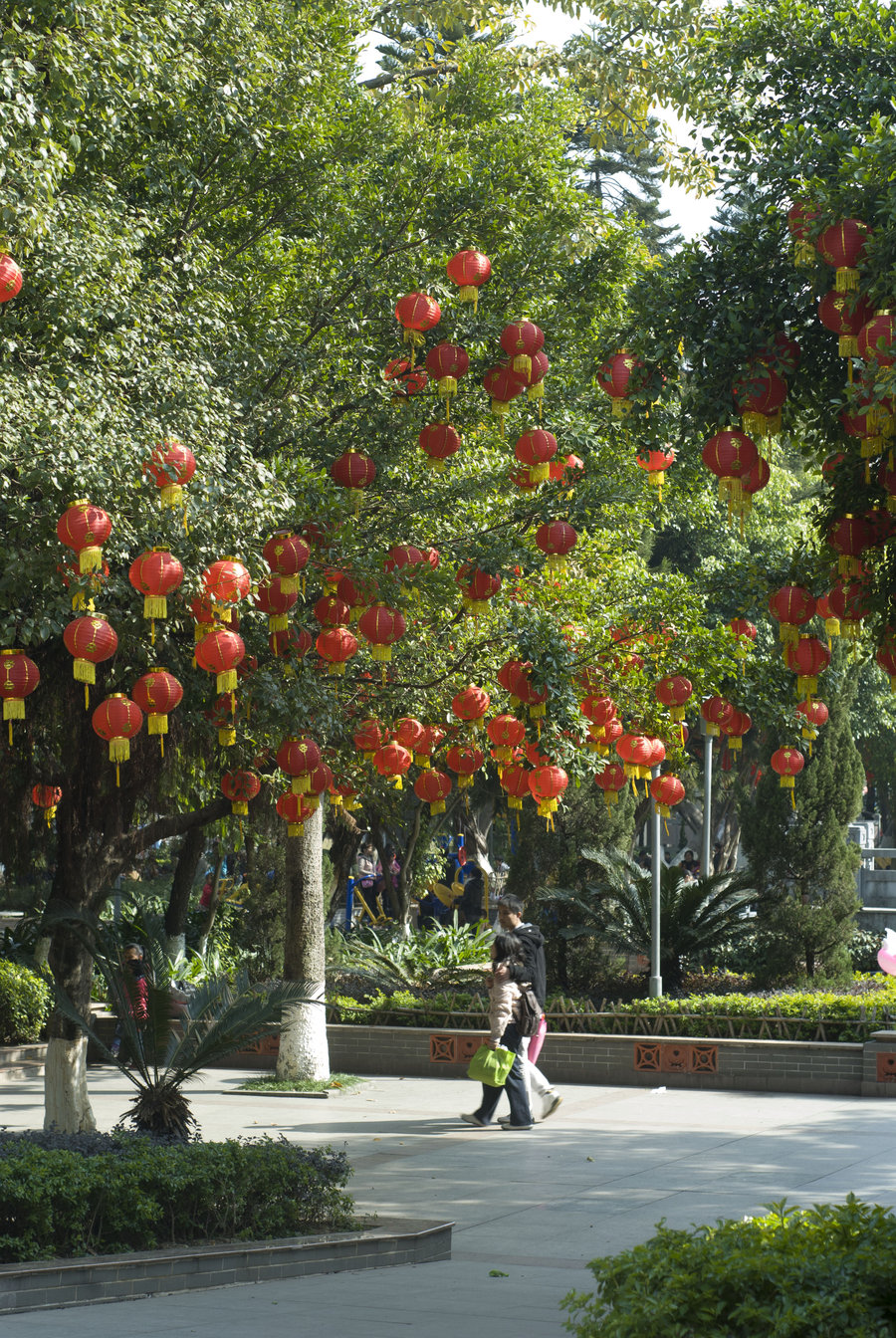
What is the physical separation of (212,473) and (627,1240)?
505 centimetres

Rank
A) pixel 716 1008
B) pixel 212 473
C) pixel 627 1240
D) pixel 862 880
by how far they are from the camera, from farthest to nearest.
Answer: pixel 862 880, pixel 716 1008, pixel 212 473, pixel 627 1240

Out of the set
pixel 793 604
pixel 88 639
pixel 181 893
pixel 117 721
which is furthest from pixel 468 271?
pixel 181 893

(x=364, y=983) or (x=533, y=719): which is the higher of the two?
(x=533, y=719)

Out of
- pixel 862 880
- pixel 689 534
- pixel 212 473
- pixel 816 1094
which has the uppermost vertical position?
pixel 689 534

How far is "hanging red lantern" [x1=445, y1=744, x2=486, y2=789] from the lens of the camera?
14.2 m

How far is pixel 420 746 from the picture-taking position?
1344 cm

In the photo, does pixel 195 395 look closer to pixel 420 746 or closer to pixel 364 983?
pixel 420 746

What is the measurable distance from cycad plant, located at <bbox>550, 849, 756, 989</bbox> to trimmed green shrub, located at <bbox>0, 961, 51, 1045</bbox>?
6.26 meters

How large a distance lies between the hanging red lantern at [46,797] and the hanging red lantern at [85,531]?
494cm

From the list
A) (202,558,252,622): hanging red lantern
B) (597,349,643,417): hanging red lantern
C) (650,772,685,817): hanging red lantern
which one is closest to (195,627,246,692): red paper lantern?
(202,558,252,622): hanging red lantern

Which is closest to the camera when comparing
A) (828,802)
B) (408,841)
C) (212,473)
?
(212,473)

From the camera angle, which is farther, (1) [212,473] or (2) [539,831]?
(2) [539,831]

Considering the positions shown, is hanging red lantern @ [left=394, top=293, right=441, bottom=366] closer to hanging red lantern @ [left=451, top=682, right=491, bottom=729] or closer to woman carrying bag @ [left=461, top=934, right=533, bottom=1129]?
hanging red lantern @ [left=451, top=682, right=491, bottom=729]

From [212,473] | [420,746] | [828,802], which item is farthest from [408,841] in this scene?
[212,473]
